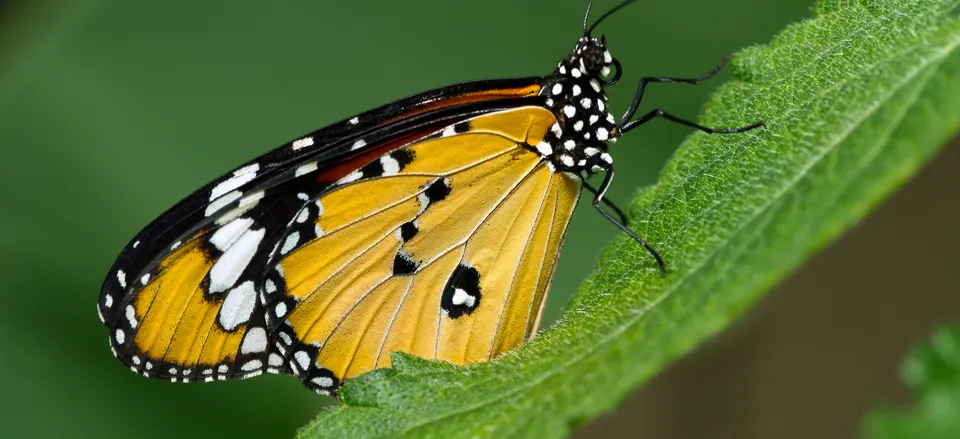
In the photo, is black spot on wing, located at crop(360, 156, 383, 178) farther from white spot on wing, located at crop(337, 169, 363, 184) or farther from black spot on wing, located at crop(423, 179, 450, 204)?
black spot on wing, located at crop(423, 179, 450, 204)

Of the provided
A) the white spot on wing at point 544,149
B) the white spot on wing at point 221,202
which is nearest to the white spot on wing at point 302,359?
the white spot on wing at point 221,202

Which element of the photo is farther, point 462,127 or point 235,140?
point 235,140

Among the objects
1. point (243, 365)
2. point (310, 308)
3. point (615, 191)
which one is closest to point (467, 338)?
point (310, 308)

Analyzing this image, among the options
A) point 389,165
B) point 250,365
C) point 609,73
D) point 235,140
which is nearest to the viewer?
point 389,165

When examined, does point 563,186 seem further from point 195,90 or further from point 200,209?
point 195,90

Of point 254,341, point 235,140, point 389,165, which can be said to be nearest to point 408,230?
point 389,165

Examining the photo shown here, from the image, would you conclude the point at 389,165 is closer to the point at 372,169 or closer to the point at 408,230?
the point at 372,169

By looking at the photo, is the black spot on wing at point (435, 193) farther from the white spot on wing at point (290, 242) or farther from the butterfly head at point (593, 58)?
the butterfly head at point (593, 58)
